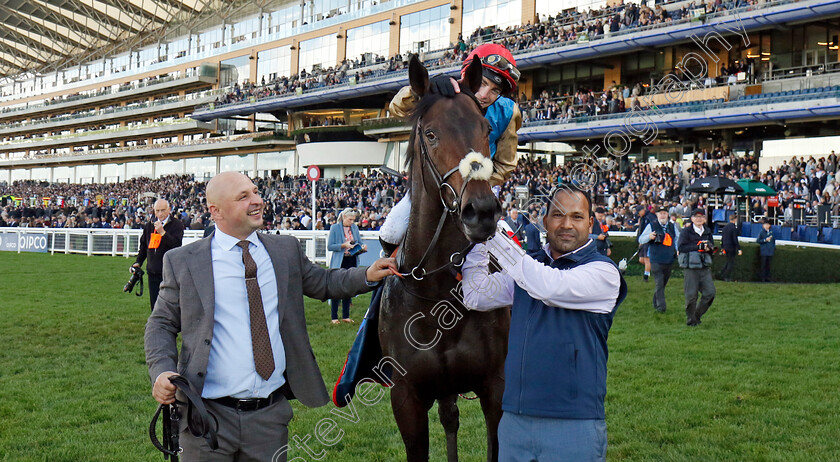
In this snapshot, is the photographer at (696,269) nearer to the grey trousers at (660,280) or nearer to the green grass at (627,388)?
the green grass at (627,388)

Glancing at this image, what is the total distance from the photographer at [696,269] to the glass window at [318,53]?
38.5 meters

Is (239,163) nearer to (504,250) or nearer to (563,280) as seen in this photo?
(504,250)

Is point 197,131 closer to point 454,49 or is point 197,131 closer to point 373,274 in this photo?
point 454,49

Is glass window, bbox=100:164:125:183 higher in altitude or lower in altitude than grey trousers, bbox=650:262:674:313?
higher

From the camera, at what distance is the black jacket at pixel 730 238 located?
13.9 metres

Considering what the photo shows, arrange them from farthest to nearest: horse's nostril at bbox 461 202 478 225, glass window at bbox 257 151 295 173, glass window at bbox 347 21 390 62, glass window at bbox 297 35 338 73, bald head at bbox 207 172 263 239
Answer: glass window at bbox 257 151 295 173
glass window at bbox 297 35 338 73
glass window at bbox 347 21 390 62
bald head at bbox 207 172 263 239
horse's nostril at bbox 461 202 478 225

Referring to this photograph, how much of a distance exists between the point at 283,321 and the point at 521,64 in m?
30.7

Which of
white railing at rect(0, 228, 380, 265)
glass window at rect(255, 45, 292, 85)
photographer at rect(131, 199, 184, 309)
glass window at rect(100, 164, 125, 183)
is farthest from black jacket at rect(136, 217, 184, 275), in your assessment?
glass window at rect(100, 164, 125, 183)

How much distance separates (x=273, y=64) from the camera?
49.8m

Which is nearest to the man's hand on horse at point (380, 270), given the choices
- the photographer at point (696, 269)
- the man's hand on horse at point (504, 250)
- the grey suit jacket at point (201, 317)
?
the grey suit jacket at point (201, 317)

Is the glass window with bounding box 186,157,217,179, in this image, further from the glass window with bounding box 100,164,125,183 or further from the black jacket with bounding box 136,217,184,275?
the black jacket with bounding box 136,217,184,275

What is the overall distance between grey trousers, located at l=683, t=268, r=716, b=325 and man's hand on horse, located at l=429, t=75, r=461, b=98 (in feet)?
23.9

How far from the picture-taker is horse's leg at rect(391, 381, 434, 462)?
3217 millimetres

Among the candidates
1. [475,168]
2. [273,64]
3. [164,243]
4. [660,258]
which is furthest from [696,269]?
[273,64]
